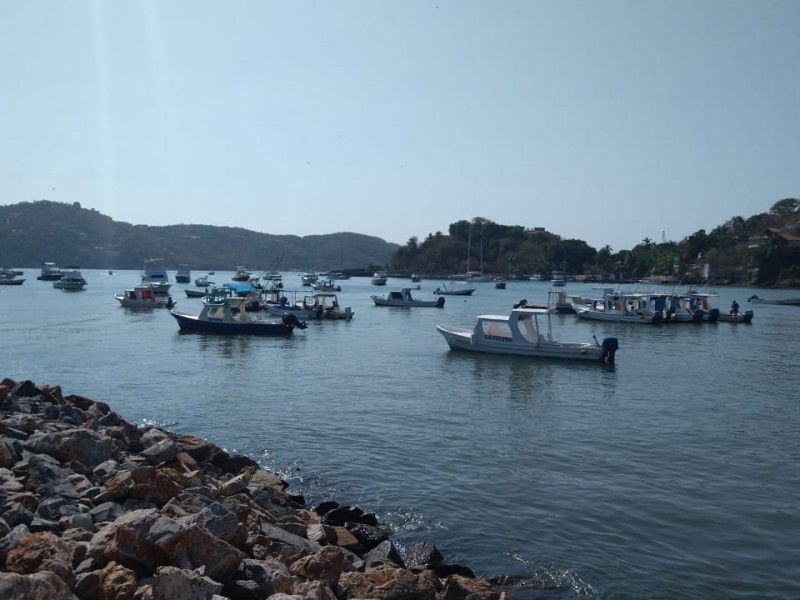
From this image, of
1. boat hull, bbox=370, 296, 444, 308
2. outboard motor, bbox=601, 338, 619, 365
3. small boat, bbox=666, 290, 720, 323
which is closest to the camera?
outboard motor, bbox=601, 338, 619, 365

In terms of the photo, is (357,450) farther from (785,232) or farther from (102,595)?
(785,232)

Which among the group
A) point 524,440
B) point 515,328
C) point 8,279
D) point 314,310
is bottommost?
point 524,440

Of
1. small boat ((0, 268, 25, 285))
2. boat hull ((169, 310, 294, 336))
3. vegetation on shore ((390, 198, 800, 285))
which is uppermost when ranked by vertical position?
vegetation on shore ((390, 198, 800, 285))

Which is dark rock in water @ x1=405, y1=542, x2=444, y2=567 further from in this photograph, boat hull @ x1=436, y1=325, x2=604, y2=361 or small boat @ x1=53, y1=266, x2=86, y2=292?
small boat @ x1=53, y1=266, x2=86, y2=292

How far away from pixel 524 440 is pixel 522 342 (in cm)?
1717

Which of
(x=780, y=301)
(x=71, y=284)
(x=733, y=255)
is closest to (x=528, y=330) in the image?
(x=780, y=301)

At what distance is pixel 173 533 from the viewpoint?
7.51 metres

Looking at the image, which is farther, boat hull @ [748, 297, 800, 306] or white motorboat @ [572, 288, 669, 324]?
boat hull @ [748, 297, 800, 306]

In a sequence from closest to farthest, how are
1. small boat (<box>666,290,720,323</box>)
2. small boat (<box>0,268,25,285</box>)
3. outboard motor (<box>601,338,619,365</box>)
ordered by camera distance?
outboard motor (<box>601,338,619,365</box>), small boat (<box>666,290,720,323</box>), small boat (<box>0,268,25,285</box>)

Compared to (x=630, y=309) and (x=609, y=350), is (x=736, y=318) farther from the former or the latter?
(x=609, y=350)

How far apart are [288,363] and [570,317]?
39.6m

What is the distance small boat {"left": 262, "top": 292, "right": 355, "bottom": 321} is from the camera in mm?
57594

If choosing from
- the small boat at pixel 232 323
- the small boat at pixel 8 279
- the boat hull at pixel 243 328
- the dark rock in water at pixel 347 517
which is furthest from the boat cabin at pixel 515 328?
the small boat at pixel 8 279

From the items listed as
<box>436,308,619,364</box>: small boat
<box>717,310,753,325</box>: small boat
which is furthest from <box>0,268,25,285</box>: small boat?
<box>436,308,619,364</box>: small boat
